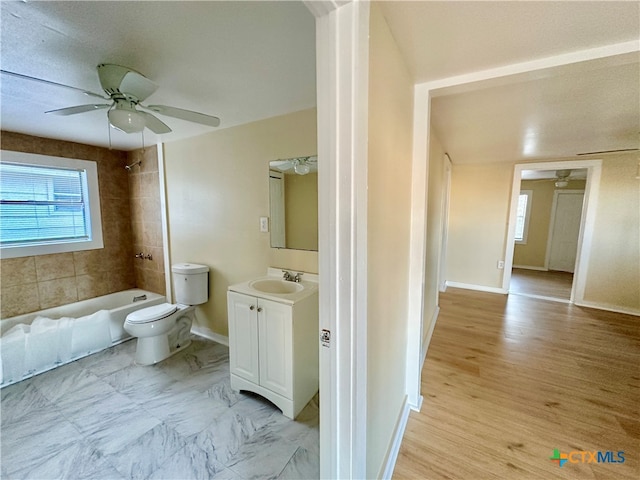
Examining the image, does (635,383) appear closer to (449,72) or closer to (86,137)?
(449,72)

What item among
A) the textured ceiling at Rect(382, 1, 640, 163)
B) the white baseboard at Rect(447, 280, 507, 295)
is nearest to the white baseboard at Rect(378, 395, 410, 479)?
the textured ceiling at Rect(382, 1, 640, 163)

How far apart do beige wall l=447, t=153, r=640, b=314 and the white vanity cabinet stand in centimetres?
354

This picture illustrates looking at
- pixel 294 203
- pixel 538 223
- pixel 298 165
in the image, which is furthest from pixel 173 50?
pixel 538 223

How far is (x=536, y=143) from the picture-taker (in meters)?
2.83

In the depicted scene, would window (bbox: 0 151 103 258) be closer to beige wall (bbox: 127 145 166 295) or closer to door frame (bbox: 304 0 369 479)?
beige wall (bbox: 127 145 166 295)

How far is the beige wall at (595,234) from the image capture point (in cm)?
320

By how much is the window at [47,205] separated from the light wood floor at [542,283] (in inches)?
242

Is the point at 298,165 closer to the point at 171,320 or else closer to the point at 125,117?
the point at 125,117

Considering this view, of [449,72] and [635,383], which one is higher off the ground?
[449,72]

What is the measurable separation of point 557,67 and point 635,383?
246cm

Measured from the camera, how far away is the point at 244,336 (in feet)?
6.16

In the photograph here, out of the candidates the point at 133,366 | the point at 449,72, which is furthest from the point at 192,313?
the point at 449,72

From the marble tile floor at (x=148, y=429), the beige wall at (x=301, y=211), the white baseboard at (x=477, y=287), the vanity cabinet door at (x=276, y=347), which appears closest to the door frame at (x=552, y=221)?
the white baseboard at (x=477, y=287)

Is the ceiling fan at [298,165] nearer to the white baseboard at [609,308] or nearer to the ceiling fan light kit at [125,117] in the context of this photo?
the ceiling fan light kit at [125,117]
